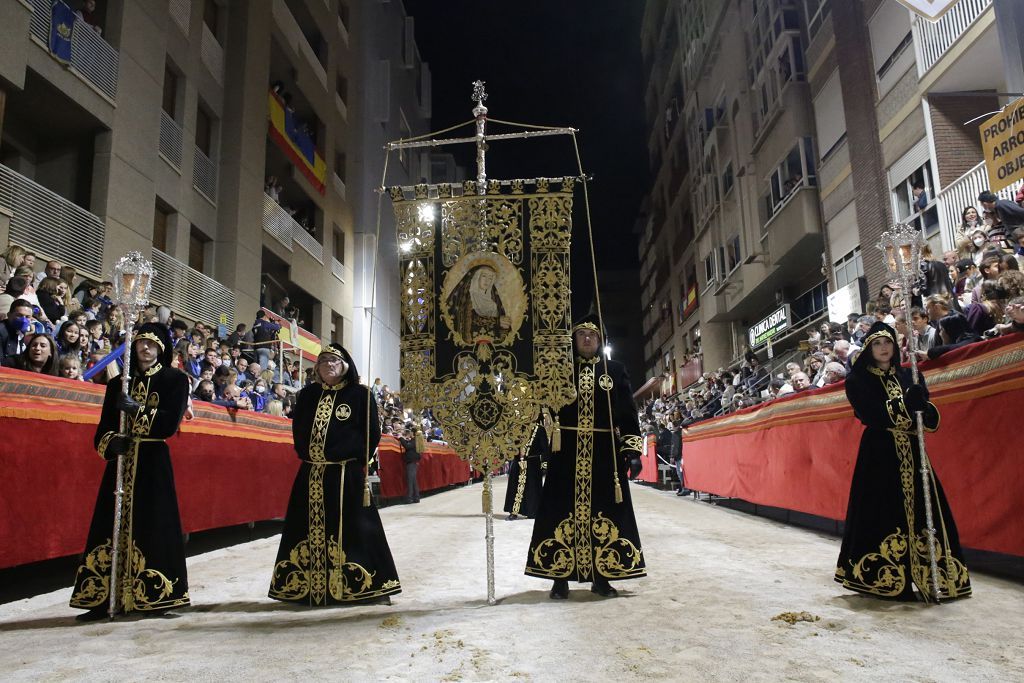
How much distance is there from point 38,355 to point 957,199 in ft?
50.6

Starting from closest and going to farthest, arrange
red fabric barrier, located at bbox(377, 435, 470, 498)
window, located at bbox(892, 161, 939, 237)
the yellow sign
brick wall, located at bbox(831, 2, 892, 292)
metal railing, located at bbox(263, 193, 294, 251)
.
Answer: the yellow sign < window, located at bbox(892, 161, 939, 237) < red fabric barrier, located at bbox(377, 435, 470, 498) < brick wall, located at bbox(831, 2, 892, 292) < metal railing, located at bbox(263, 193, 294, 251)

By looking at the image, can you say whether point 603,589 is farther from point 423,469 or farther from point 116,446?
point 423,469

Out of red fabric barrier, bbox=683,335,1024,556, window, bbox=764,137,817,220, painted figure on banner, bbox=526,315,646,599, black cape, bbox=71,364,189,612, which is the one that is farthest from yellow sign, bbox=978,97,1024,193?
window, bbox=764,137,817,220

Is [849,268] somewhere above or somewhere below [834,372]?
above

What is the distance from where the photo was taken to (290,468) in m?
10.6

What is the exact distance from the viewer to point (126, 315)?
5.08 meters

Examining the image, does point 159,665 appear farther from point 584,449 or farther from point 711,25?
point 711,25

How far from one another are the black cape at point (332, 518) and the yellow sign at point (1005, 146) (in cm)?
795

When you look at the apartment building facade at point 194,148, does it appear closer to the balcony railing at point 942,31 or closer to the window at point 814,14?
the balcony railing at point 942,31

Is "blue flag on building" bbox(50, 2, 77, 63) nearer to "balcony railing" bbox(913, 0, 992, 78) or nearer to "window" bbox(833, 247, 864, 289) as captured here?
"balcony railing" bbox(913, 0, 992, 78)

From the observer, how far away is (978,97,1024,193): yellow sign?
318 inches

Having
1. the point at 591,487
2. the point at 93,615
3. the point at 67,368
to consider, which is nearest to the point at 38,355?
the point at 67,368

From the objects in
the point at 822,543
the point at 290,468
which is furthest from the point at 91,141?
the point at 822,543

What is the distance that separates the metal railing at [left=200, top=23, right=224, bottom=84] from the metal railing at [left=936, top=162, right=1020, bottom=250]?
18.3 metres
